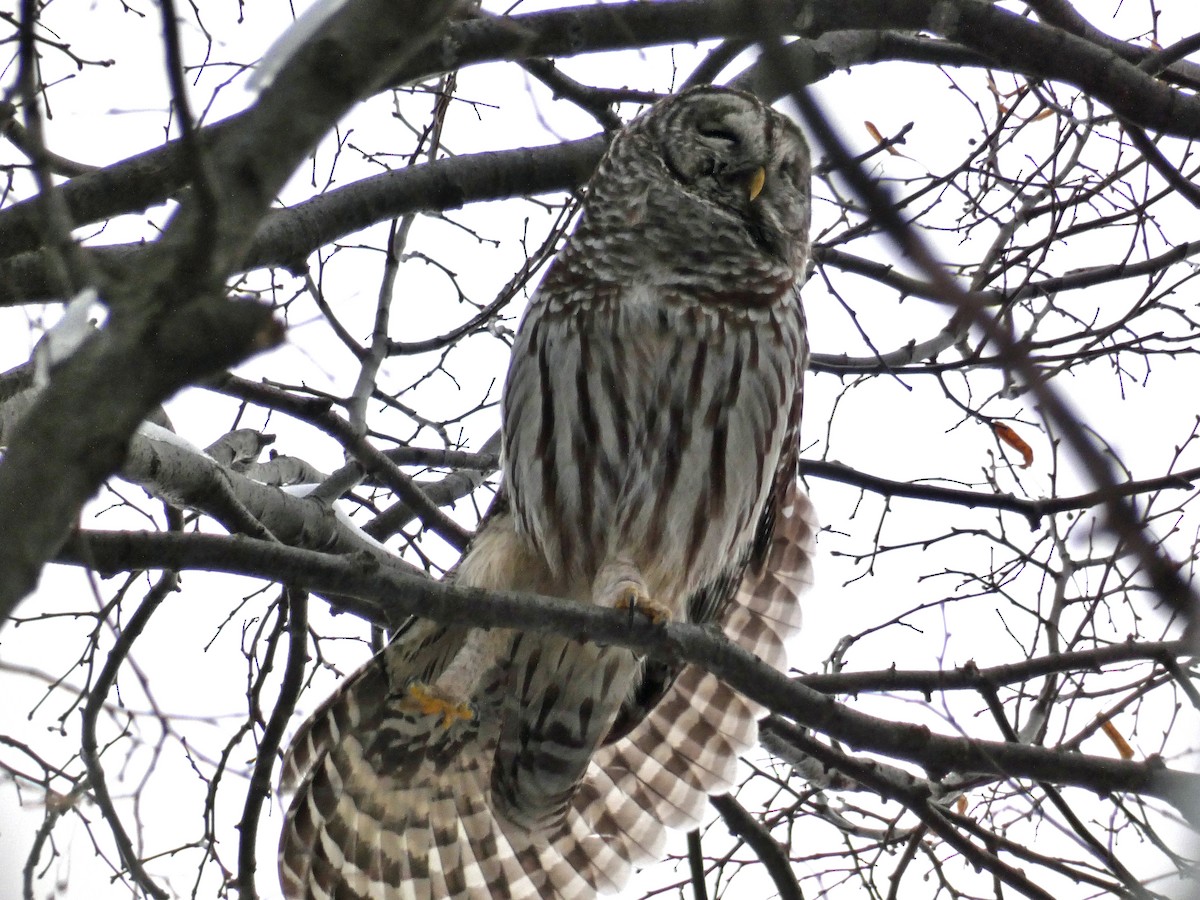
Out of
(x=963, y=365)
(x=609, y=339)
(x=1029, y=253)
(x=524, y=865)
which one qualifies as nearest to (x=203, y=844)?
(x=524, y=865)

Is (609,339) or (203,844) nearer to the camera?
(609,339)

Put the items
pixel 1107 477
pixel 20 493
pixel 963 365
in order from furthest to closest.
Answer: pixel 963 365
pixel 20 493
pixel 1107 477

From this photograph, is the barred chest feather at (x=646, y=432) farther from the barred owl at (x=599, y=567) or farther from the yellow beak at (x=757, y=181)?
the yellow beak at (x=757, y=181)

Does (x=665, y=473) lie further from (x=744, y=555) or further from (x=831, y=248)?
(x=831, y=248)

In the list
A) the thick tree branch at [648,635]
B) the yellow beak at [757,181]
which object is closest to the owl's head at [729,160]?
the yellow beak at [757,181]

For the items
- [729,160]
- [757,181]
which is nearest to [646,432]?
[757,181]

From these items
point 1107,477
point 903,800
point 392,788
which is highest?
point 392,788

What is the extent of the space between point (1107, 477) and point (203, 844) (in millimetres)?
4236

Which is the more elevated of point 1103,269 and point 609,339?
point 1103,269

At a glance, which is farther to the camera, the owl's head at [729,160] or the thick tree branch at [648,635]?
the owl's head at [729,160]

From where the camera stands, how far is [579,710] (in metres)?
4.29

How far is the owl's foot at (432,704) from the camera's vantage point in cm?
392

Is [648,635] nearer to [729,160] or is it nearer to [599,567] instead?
[599,567]

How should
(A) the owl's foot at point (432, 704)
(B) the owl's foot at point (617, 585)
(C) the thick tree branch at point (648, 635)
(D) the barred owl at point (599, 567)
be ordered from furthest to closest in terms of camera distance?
(D) the barred owl at point (599, 567) < (A) the owl's foot at point (432, 704) < (B) the owl's foot at point (617, 585) < (C) the thick tree branch at point (648, 635)
